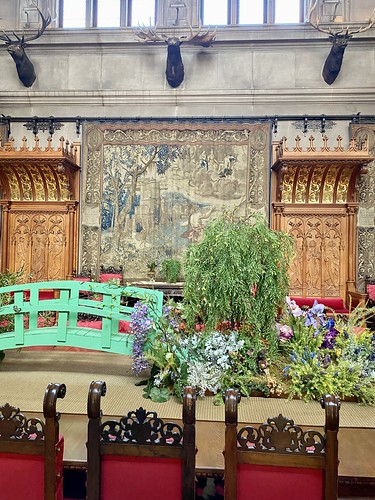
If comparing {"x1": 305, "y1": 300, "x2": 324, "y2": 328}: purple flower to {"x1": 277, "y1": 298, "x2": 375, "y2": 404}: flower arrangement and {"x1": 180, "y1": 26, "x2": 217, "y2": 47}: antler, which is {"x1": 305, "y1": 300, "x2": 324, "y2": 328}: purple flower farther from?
{"x1": 180, "y1": 26, "x2": 217, "y2": 47}: antler

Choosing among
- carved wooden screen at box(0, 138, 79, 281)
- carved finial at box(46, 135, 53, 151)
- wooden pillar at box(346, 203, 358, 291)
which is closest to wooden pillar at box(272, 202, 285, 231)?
wooden pillar at box(346, 203, 358, 291)

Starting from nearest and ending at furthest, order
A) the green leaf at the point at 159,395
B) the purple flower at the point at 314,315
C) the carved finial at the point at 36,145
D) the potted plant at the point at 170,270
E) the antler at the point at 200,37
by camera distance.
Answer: the green leaf at the point at 159,395 → the purple flower at the point at 314,315 → the antler at the point at 200,37 → the carved finial at the point at 36,145 → the potted plant at the point at 170,270

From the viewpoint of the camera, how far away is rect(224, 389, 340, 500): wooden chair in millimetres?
1227

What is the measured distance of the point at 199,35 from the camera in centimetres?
660

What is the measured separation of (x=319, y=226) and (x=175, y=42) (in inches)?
158

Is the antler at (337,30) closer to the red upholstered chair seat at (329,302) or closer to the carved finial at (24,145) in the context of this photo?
the red upholstered chair seat at (329,302)

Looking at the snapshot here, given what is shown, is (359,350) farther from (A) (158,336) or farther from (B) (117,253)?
(B) (117,253)

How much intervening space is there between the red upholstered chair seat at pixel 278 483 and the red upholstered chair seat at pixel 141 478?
222 millimetres

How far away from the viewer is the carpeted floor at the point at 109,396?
212 cm

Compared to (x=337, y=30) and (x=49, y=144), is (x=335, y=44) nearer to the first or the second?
(x=337, y=30)

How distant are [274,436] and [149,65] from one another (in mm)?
7305

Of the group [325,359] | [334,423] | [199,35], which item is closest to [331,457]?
[334,423]

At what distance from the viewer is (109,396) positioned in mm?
2410

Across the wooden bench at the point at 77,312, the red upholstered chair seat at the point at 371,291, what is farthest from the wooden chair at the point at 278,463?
the red upholstered chair seat at the point at 371,291
